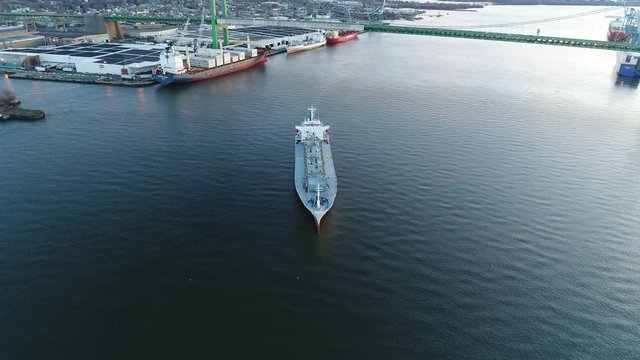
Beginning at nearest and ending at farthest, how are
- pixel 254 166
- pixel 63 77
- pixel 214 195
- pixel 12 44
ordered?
pixel 214 195 < pixel 254 166 < pixel 63 77 < pixel 12 44

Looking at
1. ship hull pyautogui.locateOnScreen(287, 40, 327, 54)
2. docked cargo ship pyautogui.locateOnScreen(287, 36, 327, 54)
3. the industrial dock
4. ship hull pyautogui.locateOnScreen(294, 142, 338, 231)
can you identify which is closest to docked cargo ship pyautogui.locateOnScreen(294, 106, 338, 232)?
ship hull pyautogui.locateOnScreen(294, 142, 338, 231)

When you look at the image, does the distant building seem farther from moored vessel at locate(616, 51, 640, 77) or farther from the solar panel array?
moored vessel at locate(616, 51, 640, 77)

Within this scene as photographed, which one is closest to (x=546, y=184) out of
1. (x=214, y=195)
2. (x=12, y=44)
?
(x=214, y=195)

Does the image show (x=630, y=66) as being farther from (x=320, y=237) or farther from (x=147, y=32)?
(x=147, y=32)

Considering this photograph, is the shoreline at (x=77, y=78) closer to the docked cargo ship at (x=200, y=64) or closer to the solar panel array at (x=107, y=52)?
the docked cargo ship at (x=200, y=64)

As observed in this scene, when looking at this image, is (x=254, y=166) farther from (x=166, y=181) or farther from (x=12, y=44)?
(x=12, y=44)

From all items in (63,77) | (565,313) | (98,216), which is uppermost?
(63,77)
